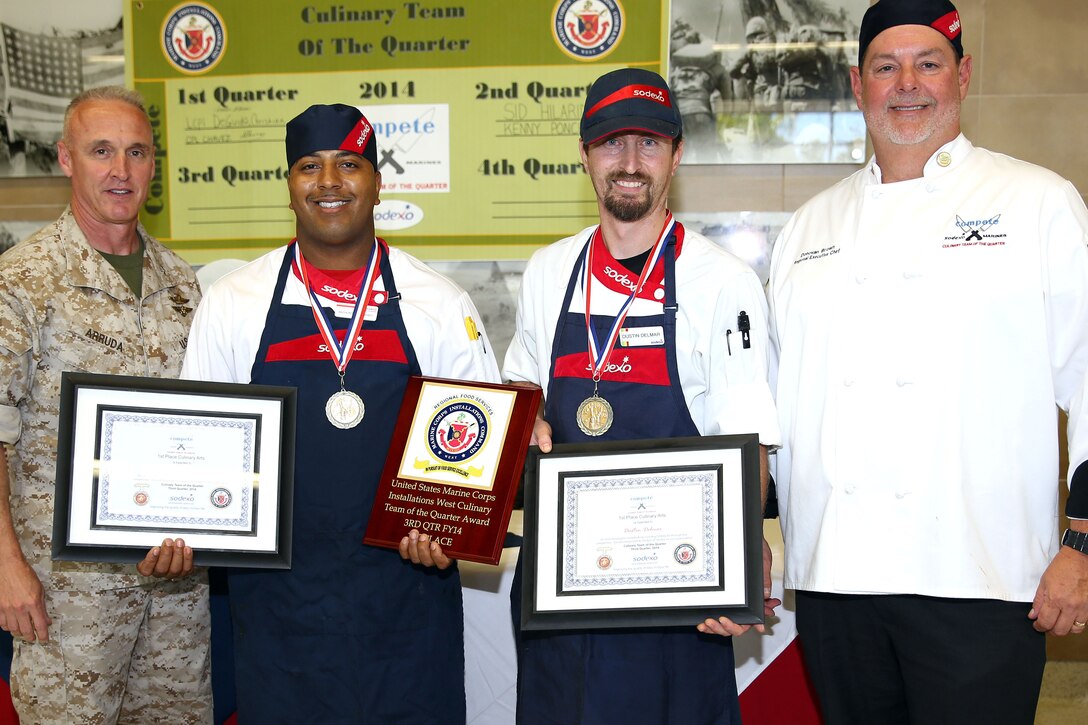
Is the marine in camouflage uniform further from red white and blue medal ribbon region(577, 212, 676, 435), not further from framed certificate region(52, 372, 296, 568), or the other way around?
red white and blue medal ribbon region(577, 212, 676, 435)

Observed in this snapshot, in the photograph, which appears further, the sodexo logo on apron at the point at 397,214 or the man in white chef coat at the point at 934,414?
the sodexo logo on apron at the point at 397,214

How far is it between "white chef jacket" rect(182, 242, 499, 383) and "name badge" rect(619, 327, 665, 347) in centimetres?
45

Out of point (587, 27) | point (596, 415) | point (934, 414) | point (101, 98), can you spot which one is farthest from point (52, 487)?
point (587, 27)

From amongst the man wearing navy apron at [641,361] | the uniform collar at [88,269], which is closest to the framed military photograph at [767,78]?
the man wearing navy apron at [641,361]

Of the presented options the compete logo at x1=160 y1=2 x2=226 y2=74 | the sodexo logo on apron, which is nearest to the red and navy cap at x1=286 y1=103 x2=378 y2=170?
the sodexo logo on apron

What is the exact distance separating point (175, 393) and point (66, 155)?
97 centimetres

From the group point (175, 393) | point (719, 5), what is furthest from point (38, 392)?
point (719, 5)

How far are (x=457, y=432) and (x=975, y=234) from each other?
1.27 m

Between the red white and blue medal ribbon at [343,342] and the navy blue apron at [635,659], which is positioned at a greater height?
the red white and blue medal ribbon at [343,342]

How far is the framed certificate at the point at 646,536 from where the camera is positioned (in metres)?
2.02

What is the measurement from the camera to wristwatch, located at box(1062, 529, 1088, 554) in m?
1.95

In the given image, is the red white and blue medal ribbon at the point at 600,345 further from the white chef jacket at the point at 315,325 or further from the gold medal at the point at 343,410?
the gold medal at the point at 343,410

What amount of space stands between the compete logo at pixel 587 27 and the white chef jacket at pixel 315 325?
6.97 feet

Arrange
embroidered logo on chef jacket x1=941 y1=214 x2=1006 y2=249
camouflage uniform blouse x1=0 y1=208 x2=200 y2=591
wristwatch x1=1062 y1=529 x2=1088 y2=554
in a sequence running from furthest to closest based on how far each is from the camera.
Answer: camouflage uniform blouse x1=0 y1=208 x2=200 y2=591 < embroidered logo on chef jacket x1=941 y1=214 x2=1006 y2=249 < wristwatch x1=1062 y1=529 x2=1088 y2=554
